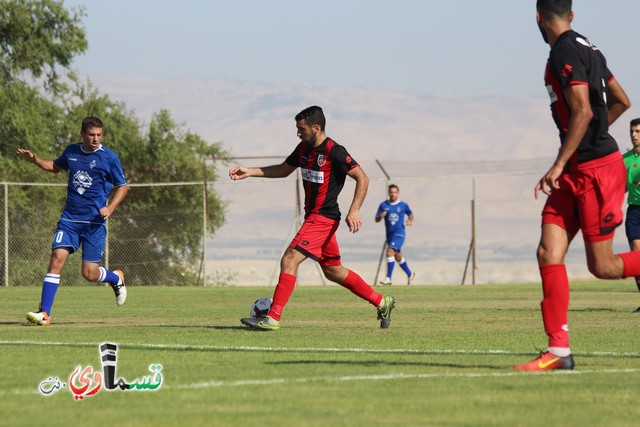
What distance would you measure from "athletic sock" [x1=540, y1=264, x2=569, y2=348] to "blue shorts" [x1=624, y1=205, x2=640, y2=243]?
766 cm

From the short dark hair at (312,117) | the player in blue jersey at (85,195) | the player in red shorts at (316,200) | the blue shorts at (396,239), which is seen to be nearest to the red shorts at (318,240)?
the player in red shorts at (316,200)

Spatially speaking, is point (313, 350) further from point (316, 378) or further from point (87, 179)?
point (87, 179)

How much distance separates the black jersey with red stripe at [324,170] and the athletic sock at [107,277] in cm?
Answer: 292

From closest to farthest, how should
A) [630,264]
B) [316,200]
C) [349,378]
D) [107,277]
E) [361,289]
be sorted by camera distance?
[349,378] → [630,264] → [316,200] → [361,289] → [107,277]

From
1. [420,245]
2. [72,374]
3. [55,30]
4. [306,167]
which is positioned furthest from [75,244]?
[420,245]

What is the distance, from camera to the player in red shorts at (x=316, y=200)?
1188 centimetres

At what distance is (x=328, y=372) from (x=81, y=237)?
20.3 feet

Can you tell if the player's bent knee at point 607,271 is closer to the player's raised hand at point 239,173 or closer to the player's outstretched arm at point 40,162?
the player's raised hand at point 239,173

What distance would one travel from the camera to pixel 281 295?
11867 millimetres

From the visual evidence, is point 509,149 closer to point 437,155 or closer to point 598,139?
point 437,155

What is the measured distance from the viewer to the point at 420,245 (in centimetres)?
11188

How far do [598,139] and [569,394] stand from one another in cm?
198

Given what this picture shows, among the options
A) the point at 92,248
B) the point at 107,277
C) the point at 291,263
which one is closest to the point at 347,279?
the point at 291,263

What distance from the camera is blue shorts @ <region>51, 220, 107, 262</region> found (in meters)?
13.2
